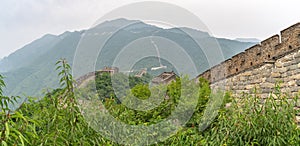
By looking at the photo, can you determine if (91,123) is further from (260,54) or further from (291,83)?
(260,54)

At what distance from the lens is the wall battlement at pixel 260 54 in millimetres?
4285

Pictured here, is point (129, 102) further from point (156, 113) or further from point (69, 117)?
point (69, 117)

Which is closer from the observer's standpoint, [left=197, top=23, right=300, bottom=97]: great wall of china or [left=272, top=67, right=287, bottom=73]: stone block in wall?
[left=197, top=23, right=300, bottom=97]: great wall of china

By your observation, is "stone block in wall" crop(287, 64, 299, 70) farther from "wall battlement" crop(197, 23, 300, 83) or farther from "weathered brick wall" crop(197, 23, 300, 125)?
"wall battlement" crop(197, 23, 300, 83)

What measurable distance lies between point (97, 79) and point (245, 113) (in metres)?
2.34

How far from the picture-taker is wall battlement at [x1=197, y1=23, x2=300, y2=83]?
4.29 metres

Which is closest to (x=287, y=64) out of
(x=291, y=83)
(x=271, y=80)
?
(x=291, y=83)

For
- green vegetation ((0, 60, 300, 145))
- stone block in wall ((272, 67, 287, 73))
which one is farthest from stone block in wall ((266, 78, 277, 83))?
green vegetation ((0, 60, 300, 145))

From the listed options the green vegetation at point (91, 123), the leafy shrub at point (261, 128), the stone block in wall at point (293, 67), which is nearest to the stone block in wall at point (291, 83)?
the stone block in wall at point (293, 67)

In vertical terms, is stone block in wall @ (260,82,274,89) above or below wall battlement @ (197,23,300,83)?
below

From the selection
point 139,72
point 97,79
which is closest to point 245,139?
point 97,79

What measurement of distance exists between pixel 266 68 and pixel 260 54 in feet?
2.70

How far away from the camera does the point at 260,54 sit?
5.29 meters

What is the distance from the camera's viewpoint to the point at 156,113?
155 inches
